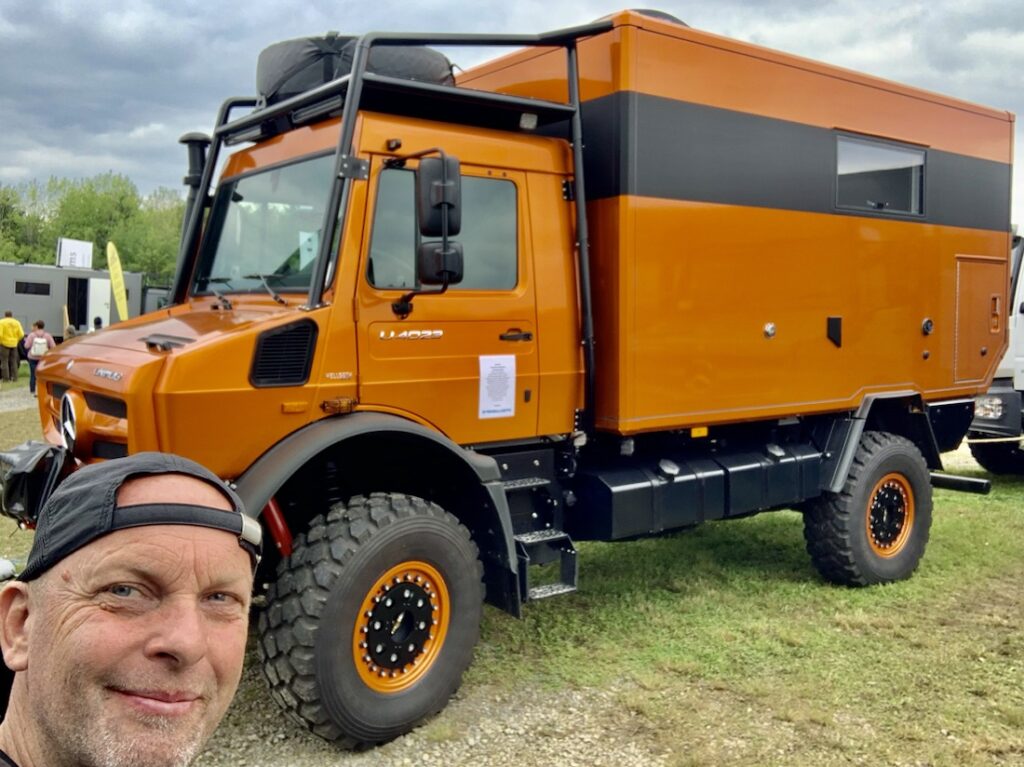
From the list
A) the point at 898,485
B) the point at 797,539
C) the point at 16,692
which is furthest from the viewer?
the point at 797,539

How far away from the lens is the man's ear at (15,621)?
1289 millimetres

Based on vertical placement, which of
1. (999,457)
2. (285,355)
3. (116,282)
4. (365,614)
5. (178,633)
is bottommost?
(999,457)

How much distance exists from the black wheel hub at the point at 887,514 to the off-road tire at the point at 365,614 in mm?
3455

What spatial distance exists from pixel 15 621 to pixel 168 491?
0.30 metres

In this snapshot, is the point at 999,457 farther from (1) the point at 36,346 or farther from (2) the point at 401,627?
(1) the point at 36,346

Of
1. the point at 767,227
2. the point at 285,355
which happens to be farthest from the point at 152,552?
the point at 767,227

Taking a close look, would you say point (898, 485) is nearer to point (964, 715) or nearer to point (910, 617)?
point (910, 617)

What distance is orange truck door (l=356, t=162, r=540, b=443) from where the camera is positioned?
14.5 feet

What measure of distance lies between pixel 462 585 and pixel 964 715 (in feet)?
8.01

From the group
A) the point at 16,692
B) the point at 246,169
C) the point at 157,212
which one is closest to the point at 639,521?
the point at 246,169

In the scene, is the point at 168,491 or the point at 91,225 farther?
the point at 91,225

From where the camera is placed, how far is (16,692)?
1282mm

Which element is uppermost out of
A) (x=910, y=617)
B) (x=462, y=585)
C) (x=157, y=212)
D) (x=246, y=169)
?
(x=157, y=212)

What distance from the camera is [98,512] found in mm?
1215
